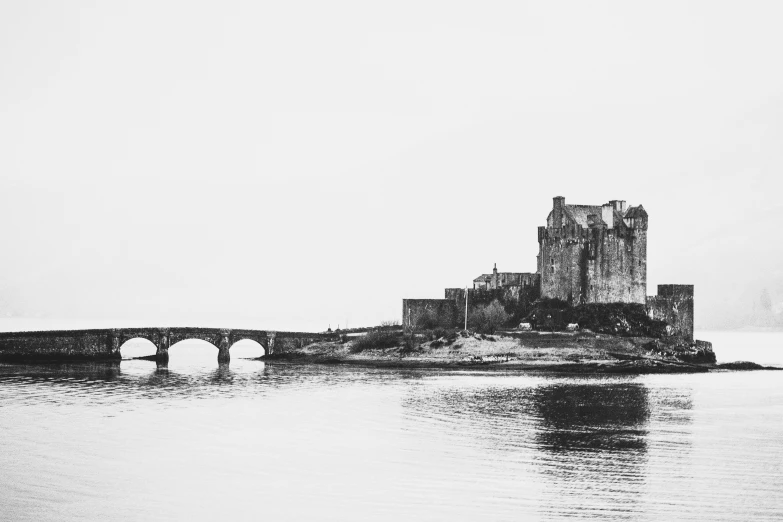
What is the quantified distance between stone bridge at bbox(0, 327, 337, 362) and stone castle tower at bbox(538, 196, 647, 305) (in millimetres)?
21768

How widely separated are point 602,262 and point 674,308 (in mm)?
8247

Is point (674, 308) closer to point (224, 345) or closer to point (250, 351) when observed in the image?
point (224, 345)

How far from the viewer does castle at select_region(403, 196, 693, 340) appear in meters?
97.1

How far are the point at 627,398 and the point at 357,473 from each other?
30125 mm

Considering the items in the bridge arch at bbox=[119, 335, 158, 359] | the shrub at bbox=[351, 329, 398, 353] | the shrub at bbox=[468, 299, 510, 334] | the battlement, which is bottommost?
the bridge arch at bbox=[119, 335, 158, 359]

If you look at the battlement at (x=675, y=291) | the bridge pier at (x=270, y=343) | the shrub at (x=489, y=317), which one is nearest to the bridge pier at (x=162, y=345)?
the bridge pier at (x=270, y=343)

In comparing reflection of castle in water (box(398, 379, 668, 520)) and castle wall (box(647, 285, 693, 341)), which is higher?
castle wall (box(647, 285, 693, 341))

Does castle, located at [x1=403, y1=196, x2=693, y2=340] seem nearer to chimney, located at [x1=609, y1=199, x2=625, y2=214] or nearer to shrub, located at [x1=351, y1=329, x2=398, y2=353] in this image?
→ chimney, located at [x1=609, y1=199, x2=625, y2=214]

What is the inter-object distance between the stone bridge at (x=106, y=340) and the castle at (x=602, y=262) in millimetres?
21736

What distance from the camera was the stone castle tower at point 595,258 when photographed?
318ft

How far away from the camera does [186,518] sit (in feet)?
99.2

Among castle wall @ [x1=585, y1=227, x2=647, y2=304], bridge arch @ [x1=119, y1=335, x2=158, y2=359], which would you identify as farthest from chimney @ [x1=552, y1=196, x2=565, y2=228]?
bridge arch @ [x1=119, y1=335, x2=158, y2=359]

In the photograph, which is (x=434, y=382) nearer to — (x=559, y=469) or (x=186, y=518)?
(x=559, y=469)

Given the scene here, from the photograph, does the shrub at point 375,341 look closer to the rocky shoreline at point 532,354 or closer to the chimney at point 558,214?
the rocky shoreline at point 532,354
